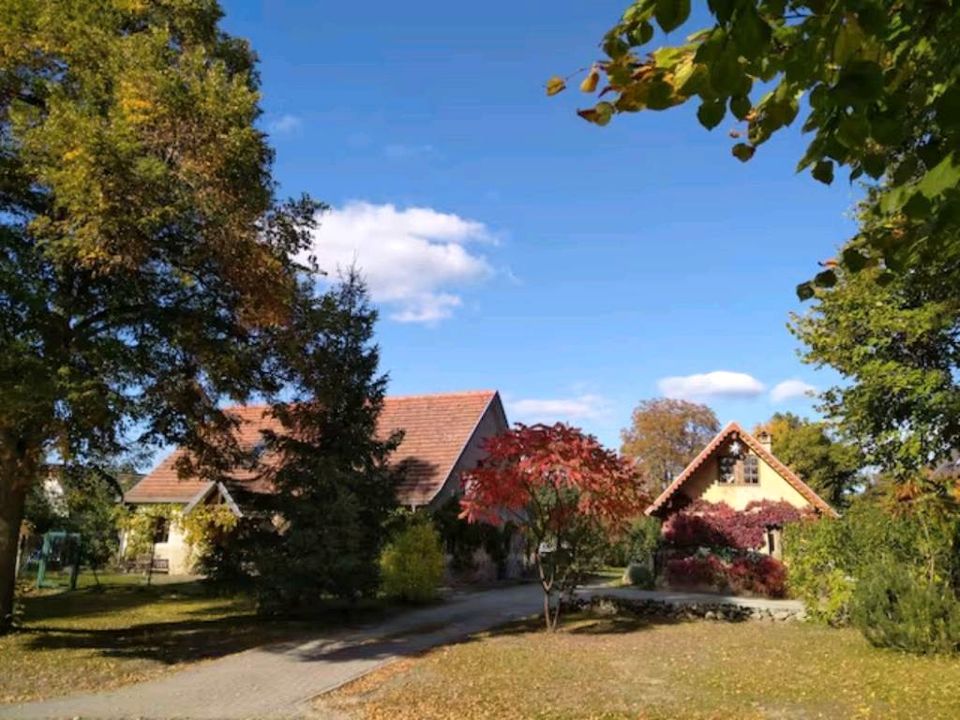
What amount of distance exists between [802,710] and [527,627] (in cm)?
859

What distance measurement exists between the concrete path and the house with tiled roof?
Answer: 9304 mm

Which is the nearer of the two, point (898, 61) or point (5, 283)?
point (898, 61)

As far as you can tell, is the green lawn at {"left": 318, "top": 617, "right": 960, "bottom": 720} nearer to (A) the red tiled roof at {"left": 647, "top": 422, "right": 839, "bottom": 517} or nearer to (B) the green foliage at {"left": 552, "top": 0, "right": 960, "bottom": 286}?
(B) the green foliage at {"left": 552, "top": 0, "right": 960, "bottom": 286}

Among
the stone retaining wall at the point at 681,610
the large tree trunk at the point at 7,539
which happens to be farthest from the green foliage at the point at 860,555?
the large tree trunk at the point at 7,539

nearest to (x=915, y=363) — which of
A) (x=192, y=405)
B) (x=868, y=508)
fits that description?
(x=868, y=508)

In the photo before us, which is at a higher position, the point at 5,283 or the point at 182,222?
the point at 182,222

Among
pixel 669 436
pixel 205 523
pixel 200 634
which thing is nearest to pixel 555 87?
pixel 200 634

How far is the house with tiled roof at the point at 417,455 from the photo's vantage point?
27.9 m

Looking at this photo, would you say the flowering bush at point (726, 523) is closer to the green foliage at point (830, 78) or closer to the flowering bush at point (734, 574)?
the flowering bush at point (734, 574)

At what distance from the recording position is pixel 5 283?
11852 millimetres

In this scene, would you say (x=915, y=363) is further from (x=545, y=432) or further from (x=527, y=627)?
(x=527, y=627)

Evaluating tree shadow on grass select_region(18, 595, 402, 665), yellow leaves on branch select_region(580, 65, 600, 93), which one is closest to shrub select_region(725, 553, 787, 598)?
tree shadow on grass select_region(18, 595, 402, 665)

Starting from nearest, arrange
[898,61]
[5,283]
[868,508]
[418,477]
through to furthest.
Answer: [898,61] < [5,283] < [868,508] < [418,477]

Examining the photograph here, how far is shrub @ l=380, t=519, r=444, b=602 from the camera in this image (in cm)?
2120
